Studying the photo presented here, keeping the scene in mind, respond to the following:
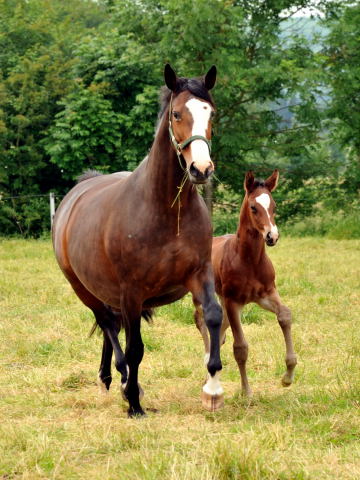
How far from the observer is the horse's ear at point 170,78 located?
4666mm

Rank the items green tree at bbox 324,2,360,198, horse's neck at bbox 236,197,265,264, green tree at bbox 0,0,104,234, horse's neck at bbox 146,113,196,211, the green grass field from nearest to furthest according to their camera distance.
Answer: the green grass field < horse's neck at bbox 146,113,196,211 < horse's neck at bbox 236,197,265,264 < green tree at bbox 0,0,104,234 < green tree at bbox 324,2,360,198

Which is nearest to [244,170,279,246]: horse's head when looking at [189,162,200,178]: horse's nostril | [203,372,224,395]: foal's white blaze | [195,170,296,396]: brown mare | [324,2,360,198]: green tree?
[195,170,296,396]: brown mare

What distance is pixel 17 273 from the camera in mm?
11930

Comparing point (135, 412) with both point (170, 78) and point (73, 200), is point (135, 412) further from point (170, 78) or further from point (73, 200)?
point (73, 200)

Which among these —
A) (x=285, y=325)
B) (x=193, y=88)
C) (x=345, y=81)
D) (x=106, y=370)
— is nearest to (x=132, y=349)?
(x=106, y=370)

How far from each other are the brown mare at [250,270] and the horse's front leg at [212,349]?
106cm

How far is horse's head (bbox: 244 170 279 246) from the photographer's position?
607cm

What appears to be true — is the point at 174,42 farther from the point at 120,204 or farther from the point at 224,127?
the point at 120,204

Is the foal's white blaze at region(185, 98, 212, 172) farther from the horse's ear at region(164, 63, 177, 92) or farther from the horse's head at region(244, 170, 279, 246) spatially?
the horse's head at region(244, 170, 279, 246)

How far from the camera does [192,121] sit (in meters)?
4.52

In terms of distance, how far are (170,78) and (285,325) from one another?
2256 mm

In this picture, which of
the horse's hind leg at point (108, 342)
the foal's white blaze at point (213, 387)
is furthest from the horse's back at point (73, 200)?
the foal's white blaze at point (213, 387)

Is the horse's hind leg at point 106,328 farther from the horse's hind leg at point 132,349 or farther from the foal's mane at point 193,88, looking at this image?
the foal's mane at point 193,88

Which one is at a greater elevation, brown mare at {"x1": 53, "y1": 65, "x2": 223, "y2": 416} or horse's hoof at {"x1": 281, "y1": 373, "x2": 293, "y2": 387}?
brown mare at {"x1": 53, "y1": 65, "x2": 223, "y2": 416}
